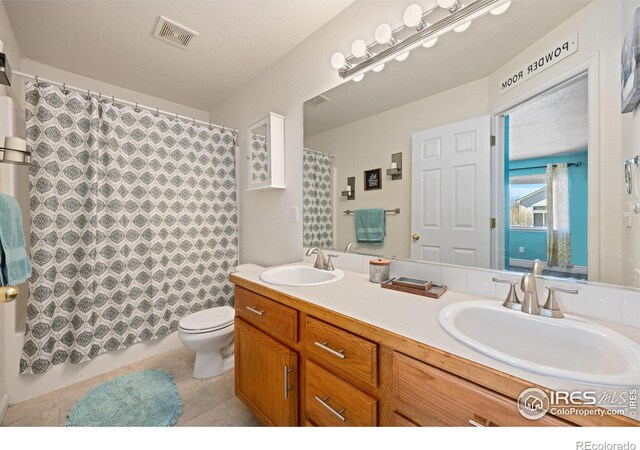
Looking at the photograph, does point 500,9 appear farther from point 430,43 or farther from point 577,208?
point 577,208

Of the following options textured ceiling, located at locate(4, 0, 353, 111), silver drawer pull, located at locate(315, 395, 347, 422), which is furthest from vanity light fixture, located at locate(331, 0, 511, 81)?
silver drawer pull, located at locate(315, 395, 347, 422)

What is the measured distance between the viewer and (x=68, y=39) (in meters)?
1.75

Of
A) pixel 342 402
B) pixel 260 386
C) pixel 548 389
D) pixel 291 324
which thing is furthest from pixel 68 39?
pixel 548 389

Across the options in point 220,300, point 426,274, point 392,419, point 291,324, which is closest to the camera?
point 392,419

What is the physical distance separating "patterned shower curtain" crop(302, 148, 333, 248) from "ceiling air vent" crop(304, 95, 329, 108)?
1.01ft

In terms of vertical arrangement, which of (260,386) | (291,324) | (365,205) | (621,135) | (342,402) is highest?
(621,135)

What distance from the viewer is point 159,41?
1.79m

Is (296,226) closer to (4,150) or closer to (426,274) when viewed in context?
(426,274)

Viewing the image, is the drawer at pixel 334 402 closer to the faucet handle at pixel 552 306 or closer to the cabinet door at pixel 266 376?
the cabinet door at pixel 266 376

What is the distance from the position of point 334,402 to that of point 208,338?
110cm

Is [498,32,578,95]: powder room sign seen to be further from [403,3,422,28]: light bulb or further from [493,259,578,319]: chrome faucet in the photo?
[493,259,578,319]: chrome faucet

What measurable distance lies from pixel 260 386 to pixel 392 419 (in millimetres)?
725

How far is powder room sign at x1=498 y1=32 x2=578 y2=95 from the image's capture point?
33.0 inches

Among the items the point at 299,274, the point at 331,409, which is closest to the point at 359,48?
the point at 299,274
